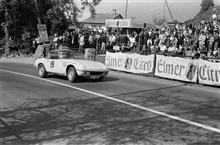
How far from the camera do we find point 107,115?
690 centimetres

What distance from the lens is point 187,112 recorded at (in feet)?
24.4

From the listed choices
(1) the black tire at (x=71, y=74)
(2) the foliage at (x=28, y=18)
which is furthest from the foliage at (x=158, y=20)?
(1) the black tire at (x=71, y=74)

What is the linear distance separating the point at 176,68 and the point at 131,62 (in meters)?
3.42

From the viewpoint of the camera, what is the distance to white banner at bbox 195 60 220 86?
11.9 metres

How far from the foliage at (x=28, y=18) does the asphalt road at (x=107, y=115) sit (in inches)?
772

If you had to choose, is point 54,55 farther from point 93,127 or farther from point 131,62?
point 93,127

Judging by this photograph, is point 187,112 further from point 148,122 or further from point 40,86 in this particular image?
point 40,86

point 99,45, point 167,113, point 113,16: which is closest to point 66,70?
point 167,113

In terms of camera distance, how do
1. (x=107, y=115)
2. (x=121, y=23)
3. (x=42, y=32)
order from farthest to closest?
(x=42, y=32) → (x=121, y=23) → (x=107, y=115)

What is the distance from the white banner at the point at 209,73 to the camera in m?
11.9

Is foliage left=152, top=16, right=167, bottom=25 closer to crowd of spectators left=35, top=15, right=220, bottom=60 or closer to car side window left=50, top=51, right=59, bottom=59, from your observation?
crowd of spectators left=35, top=15, right=220, bottom=60

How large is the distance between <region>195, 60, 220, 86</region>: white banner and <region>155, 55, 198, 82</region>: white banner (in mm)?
281

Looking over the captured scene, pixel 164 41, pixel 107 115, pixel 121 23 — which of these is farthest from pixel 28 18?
pixel 107 115

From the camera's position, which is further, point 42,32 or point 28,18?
point 28,18
